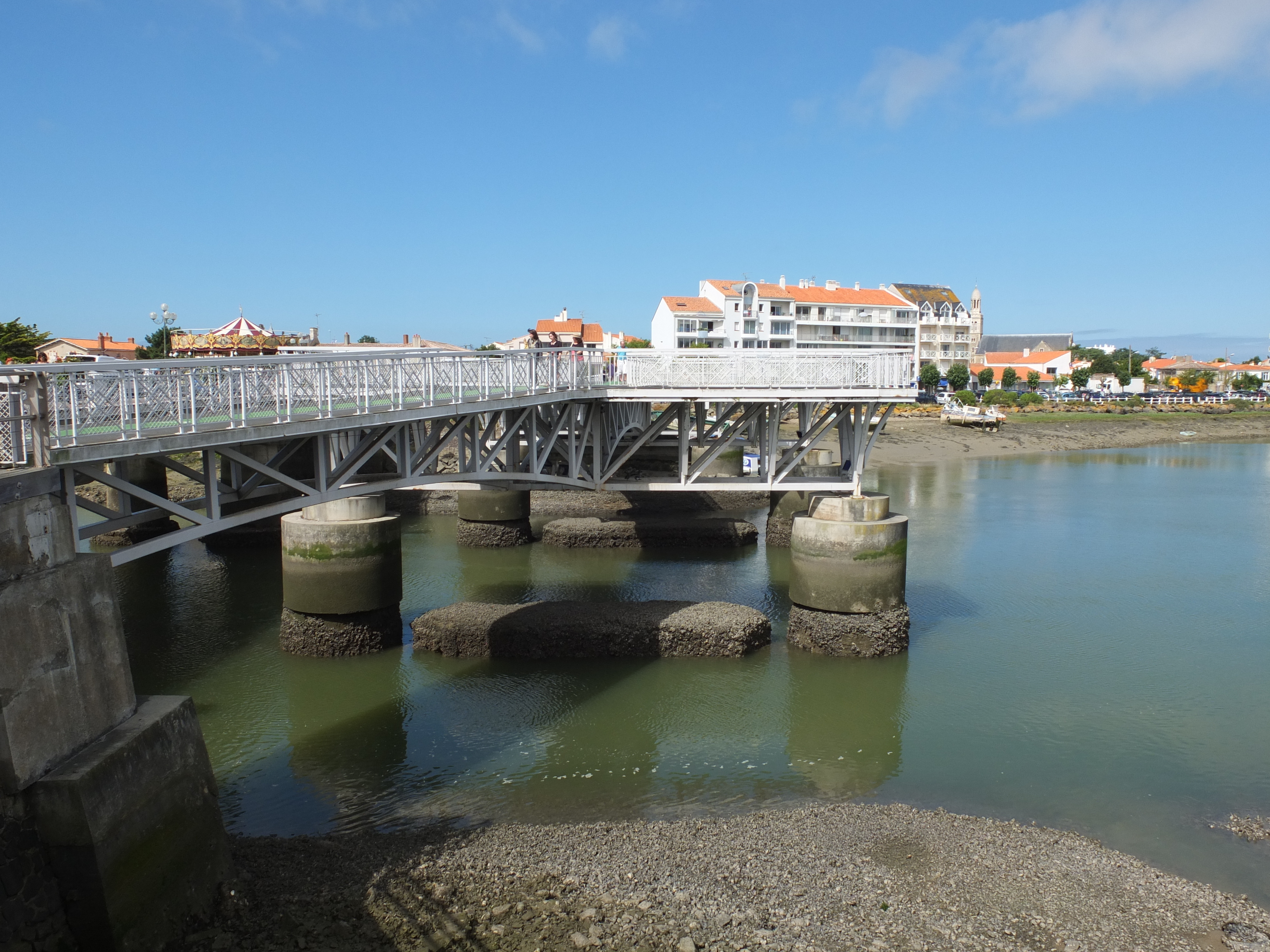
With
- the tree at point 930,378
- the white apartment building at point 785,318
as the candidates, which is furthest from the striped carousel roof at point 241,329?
the tree at point 930,378

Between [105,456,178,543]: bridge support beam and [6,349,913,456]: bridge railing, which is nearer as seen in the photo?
[6,349,913,456]: bridge railing

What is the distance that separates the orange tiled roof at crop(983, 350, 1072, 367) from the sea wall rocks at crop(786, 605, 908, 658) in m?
133

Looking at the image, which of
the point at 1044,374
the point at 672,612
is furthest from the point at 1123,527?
the point at 1044,374

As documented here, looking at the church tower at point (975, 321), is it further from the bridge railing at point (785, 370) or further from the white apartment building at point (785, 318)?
the bridge railing at point (785, 370)

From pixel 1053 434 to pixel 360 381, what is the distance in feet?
260

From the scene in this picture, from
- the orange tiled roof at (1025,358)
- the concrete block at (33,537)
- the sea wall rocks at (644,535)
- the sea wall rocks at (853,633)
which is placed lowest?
the sea wall rocks at (853,633)

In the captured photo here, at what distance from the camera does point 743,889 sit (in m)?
10.5

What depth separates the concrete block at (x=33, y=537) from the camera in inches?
328

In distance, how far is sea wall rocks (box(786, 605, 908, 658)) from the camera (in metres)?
19.9

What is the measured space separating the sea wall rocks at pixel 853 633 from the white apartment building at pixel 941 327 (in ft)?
323

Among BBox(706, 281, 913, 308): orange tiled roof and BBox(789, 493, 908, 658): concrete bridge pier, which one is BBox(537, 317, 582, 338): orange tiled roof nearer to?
BBox(706, 281, 913, 308): orange tiled roof

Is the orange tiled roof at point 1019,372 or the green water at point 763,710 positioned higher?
the orange tiled roof at point 1019,372

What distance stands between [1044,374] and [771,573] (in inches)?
5070

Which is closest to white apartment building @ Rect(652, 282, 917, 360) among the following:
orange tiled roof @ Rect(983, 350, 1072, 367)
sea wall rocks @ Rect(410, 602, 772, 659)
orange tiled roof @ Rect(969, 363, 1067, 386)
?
orange tiled roof @ Rect(969, 363, 1067, 386)
